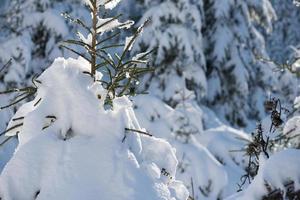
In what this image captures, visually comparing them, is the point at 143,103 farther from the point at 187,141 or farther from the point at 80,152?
the point at 80,152

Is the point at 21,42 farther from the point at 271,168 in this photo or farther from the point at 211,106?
the point at 271,168

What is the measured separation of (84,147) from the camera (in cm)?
207

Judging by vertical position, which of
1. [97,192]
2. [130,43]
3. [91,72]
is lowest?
[97,192]

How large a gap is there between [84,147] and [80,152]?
3 centimetres

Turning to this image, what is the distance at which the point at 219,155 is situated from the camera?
1023cm

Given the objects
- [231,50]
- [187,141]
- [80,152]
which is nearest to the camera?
[80,152]

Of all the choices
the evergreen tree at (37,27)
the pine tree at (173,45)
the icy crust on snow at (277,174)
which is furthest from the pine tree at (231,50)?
the icy crust on snow at (277,174)

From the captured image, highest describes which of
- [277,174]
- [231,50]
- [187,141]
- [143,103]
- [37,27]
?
[231,50]

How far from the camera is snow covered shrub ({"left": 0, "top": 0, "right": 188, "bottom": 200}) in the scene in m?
1.99

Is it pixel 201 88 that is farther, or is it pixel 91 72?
pixel 201 88

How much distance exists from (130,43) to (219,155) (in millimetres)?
8155

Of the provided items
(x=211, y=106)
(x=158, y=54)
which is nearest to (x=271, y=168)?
(x=158, y=54)

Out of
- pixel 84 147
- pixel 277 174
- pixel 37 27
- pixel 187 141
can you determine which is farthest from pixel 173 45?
pixel 84 147

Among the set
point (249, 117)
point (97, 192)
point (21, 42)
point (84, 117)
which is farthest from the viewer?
point (249, 117)
